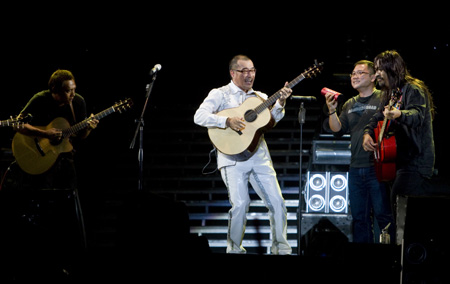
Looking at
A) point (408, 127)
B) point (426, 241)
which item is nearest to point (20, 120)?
point (408, 127)

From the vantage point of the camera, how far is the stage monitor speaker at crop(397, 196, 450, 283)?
3211 mm

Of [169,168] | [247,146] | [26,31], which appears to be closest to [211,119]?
[247,146]

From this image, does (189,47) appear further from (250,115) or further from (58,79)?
(250,115)

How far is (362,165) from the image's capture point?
528 centimetres

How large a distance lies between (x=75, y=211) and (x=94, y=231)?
163 inches

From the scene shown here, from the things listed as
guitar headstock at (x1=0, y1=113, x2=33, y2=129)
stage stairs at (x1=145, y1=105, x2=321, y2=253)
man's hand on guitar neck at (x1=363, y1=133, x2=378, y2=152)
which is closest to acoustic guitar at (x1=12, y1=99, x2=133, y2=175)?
guitar headstock at (x1=0, y1=113, x2=33, y2=129)

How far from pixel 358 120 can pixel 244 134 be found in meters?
1.25

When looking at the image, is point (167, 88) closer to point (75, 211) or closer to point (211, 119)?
point (211, 119)

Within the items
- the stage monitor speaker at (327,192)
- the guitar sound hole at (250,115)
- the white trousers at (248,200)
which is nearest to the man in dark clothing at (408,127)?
the white trousers at (248,200)

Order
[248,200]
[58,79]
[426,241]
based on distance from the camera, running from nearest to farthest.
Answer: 1. [426,241]
2. [248,200]
3. [58,79]

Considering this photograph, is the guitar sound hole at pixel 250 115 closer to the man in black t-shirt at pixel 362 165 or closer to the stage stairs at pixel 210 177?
the man in black t-shirt at pixel 362 165

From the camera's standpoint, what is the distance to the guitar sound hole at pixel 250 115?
5652mm

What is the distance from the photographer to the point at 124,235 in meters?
2.72

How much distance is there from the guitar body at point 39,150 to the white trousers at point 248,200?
214 centimetres
